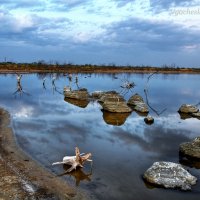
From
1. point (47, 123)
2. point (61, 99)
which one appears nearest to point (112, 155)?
point (47, 123)

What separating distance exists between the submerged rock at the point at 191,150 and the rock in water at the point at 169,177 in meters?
3.82

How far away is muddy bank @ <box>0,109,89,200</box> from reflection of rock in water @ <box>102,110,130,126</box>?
11198mm

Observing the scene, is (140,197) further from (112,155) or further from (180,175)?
(112,155)

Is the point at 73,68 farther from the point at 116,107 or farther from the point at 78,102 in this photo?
the point at 116,107

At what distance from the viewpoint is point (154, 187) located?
1575cm

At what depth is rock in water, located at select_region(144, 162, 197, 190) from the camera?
51.2 ft

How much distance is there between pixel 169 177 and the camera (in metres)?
15.9

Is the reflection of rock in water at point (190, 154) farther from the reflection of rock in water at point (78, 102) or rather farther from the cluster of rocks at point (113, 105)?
the reflection of rock in water at point (78, 102)

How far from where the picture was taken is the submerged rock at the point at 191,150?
19953 mm

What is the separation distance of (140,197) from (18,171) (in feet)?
18.1

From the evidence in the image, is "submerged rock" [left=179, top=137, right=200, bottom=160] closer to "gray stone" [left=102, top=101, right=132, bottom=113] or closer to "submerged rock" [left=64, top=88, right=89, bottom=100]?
"gray stone" [left=102, top=101, right=132, bottom=113]

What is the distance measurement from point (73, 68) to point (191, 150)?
279ft

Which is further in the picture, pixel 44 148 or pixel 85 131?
pixel 85 131

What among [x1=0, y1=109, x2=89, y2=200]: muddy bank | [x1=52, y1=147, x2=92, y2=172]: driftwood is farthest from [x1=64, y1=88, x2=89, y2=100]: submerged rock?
[x1=52, y1=147, x2=92, y2=172]: driftwood
